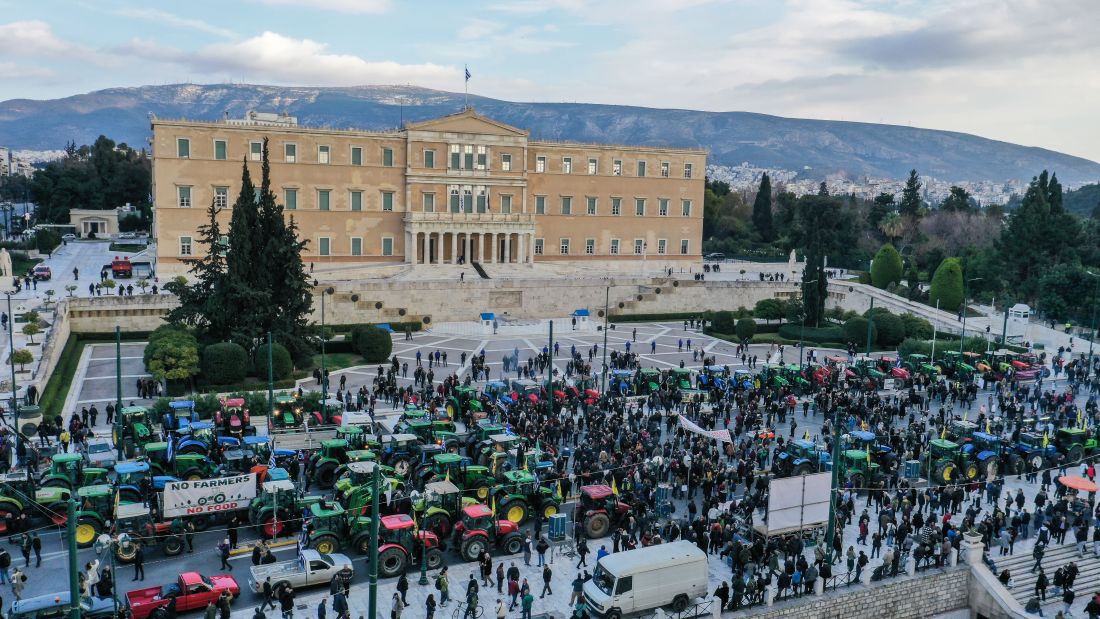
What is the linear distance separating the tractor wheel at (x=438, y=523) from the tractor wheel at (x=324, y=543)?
89.4 inches

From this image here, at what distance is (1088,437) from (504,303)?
35642 millimetres

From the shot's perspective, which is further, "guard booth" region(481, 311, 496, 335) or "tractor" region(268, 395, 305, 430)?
"guard booth" region(481, 311, 496, 335)

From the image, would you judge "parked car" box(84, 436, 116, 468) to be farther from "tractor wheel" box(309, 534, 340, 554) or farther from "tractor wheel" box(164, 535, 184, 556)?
"tractor wheel" box(309, 534, 340, 554)

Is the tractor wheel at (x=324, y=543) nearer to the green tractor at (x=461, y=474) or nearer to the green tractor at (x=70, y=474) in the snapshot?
the green tractor at (x=461, y=474)

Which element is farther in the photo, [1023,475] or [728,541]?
[1023,475]

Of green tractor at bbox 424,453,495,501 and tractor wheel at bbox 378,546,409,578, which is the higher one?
green tractor at bbox 424,453,495,501

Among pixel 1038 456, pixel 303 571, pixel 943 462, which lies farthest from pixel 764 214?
pixel 303 571

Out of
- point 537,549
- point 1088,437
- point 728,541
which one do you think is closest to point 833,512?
point 728,541

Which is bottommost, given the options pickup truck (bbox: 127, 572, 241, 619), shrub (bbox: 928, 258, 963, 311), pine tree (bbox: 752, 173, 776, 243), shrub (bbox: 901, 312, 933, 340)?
pickup truck (bbox: 127, 572, 241, 619)

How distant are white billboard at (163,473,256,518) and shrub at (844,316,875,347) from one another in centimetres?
3823

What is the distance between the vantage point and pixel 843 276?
75.2 meters

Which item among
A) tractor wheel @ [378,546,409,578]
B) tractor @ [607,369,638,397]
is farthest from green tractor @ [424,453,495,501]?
tractor @ [607,369,638,397]

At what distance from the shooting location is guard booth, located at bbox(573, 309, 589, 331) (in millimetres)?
54688

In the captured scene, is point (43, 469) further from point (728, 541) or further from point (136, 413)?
point (728, 541)
